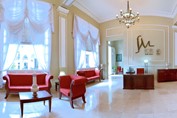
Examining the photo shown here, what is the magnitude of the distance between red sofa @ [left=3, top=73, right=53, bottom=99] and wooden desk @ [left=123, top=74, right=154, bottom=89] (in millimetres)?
3345

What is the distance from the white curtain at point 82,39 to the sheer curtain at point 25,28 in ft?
5.10

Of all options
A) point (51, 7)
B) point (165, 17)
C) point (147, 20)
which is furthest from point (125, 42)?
point (51, 7)

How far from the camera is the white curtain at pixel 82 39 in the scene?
25.7ft

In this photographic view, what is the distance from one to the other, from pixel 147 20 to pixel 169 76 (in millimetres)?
3472

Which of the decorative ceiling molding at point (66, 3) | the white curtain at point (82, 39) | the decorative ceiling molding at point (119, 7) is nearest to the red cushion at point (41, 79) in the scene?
the white curtain at point (82, 39)

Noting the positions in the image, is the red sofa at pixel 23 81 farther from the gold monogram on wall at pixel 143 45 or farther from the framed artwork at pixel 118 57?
the framed artwork at pixel 118 57

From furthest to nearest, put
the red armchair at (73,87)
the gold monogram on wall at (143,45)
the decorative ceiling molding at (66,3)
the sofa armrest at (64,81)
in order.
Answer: the gold monogram on wall at (143,45) → the decorative ceiling molding at (66,3) → the sofa armrest at (64,81) → the red armchair at (73,87)

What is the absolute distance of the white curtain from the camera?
7.84 metres

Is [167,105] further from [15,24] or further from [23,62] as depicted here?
[15,24]

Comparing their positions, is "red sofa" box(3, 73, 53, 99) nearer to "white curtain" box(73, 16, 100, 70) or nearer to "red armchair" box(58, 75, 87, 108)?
"red armchair" box(58, 75, 87, 108)

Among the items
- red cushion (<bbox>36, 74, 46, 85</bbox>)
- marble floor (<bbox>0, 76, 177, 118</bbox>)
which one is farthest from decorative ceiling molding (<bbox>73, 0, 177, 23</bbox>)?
marble floor (<bbox>0, 76, 177, 118</bbox>)

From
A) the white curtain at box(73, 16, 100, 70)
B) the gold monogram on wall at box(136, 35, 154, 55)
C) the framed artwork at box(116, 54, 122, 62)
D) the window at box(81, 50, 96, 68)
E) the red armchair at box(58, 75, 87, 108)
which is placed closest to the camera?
the red armchair at box(58, 75, 87, 108)

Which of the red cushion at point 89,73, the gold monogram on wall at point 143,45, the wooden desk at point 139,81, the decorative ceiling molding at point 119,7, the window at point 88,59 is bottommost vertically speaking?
the wooden desk at point 139,81

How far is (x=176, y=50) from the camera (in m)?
10.2
